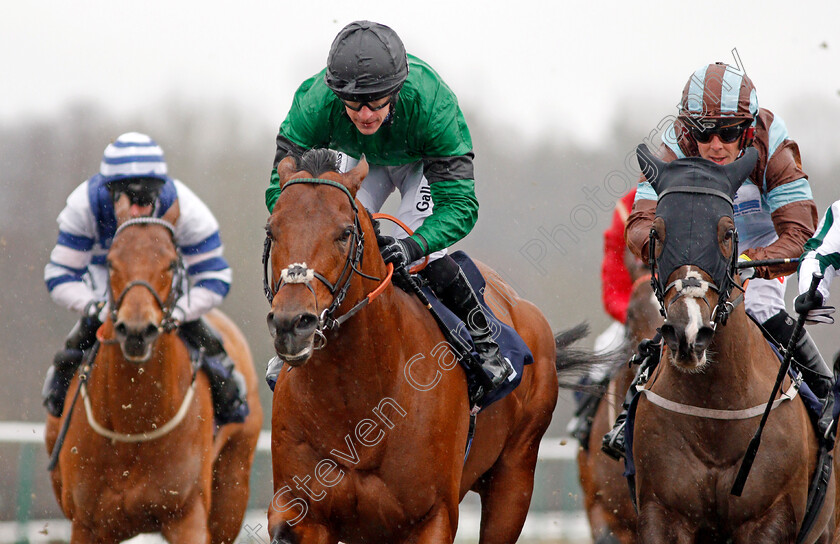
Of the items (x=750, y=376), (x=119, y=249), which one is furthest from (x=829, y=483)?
(x=119, y=249)

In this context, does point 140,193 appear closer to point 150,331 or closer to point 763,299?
point 150,331

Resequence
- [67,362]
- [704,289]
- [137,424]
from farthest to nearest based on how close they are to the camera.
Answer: [67,362], [137,424], [704,289]

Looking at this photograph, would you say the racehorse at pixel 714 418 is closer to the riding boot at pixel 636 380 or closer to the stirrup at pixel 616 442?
the riding boot at pixel 636 380

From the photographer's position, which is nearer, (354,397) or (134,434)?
(354,397)

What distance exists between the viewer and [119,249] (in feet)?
18.9

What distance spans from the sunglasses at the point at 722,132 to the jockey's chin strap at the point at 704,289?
2.09 feet

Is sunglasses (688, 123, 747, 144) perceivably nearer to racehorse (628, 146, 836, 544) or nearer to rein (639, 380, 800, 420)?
racehorse (628, 146, 836, 544)

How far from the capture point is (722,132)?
4422 millimetres

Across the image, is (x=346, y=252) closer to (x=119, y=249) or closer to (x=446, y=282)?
(x=446, y=282)

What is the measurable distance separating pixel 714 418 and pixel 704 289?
0.61m

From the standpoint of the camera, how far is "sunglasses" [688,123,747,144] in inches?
174

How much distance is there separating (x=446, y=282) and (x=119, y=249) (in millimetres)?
2056

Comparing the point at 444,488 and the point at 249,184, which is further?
the point at 249,184

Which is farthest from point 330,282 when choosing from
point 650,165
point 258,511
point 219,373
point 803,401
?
point 258,511
